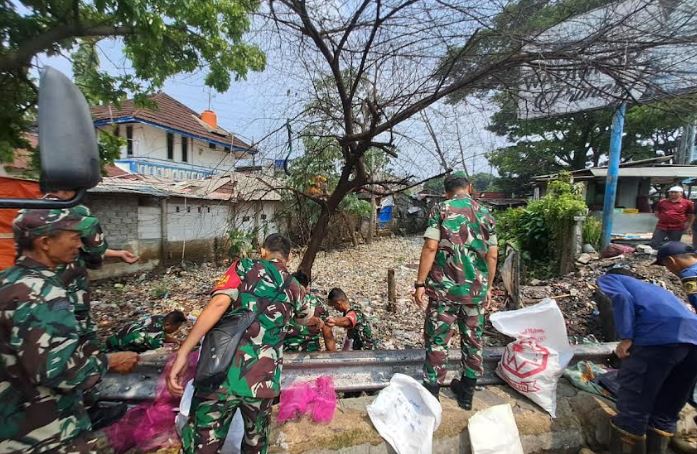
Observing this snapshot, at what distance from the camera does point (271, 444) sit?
2209 millimetres

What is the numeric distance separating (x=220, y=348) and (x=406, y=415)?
1371mm

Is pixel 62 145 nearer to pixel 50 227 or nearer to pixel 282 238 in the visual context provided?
pixel 50 227

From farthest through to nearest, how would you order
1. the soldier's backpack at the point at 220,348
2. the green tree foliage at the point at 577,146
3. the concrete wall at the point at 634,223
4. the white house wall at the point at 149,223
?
the green tree foliage at the point at 577,146
the concrete wall at the point at 634,223
the white house wall at the point at 149,223
the soldier's backpack at the point at 220,348

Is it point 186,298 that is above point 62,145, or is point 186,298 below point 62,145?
below

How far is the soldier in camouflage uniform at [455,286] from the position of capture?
2.57 m

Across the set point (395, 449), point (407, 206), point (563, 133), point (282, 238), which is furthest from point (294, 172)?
point (563, 133)

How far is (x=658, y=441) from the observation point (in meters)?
2.34

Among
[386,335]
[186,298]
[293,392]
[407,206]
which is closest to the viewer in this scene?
[293,392]

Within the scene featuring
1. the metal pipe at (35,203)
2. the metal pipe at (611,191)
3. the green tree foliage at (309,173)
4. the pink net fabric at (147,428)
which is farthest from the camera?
the metal pipe at (611,191)

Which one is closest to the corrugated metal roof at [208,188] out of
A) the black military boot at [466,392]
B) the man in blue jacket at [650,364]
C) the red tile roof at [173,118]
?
the red tile roof at [173,118]

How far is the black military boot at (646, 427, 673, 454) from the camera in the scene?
233 centimetres

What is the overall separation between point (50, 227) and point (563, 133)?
2484cm

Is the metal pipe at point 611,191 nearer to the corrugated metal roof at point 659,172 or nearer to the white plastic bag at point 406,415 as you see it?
the corrugated metal roof at point 659,172

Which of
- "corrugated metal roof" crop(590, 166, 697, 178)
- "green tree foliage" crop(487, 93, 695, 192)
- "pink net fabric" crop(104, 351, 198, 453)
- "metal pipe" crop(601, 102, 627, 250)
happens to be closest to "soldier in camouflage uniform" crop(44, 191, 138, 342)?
"pink net fabric" crop(104, 351, 198, 453)
